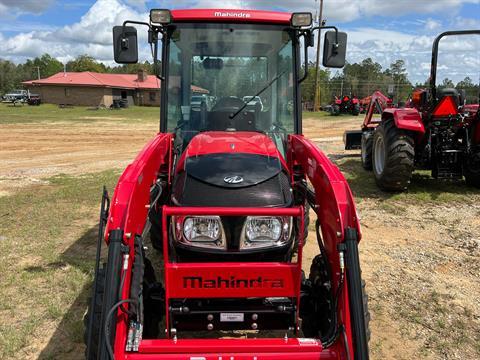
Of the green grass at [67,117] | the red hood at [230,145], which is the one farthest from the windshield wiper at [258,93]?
the green grass at [67,117]

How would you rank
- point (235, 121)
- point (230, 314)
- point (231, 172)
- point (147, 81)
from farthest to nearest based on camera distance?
point (147, 81)
point (235, 121)
point (231, 172)
point (230, 314)

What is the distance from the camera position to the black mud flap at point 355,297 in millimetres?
2428

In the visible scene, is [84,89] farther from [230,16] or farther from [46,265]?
[230,16]

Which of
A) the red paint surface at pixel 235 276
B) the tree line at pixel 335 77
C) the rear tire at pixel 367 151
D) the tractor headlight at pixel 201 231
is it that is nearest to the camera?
the red paint surface at pixel 235 276

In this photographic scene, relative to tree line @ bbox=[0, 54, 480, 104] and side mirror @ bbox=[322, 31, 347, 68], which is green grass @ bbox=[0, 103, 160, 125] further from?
side mirror @ bbox=[322, 31, 347, 68]

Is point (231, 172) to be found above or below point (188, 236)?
above

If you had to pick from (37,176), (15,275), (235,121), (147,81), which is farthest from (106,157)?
(147,81)

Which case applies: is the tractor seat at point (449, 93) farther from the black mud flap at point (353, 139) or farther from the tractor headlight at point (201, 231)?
the tractor headlight at point (201, 231)

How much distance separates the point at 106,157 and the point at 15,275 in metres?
8.47

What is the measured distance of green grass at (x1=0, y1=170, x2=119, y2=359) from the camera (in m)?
3.58

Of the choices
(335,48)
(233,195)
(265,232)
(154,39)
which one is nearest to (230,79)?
(154,39)

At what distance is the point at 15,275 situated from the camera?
15.1ft

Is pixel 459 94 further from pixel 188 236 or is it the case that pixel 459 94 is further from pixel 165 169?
pixel 188 236

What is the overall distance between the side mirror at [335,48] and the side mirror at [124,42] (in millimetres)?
1694
